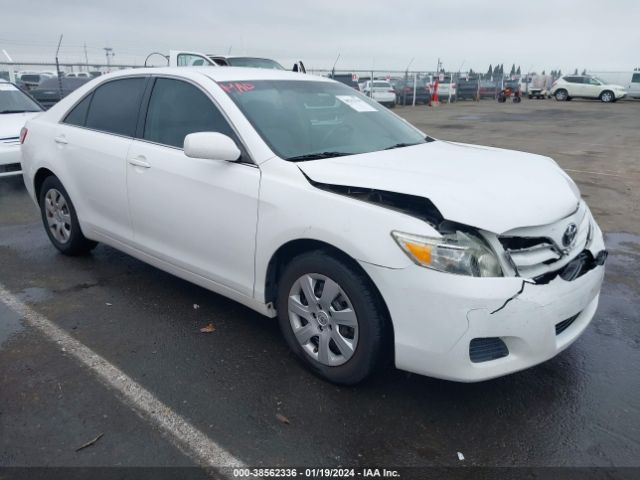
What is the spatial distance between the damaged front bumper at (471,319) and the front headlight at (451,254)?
0.05 metres

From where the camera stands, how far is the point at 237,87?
354 cm

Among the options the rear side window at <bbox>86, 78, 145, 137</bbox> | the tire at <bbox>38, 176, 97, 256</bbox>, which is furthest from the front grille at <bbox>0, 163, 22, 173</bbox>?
the rear side window at <bbox>86, 78, 145, 137</bbox>

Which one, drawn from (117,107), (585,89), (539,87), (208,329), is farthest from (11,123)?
(539,87)

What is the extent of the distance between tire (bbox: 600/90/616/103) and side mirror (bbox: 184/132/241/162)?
3581 cm

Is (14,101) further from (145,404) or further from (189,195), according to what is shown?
(145,404)

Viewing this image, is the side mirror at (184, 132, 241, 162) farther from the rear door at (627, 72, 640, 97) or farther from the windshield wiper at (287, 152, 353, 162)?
the rear door at (627, 72, 640, 97)

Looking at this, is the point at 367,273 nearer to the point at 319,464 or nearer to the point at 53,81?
the point at 319,464

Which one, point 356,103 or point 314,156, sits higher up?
point 356,103

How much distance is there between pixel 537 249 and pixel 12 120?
7.86 meters

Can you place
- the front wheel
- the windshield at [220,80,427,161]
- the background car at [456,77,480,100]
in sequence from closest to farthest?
1. the windshield at [220,80,427,161]
2. the background car at [456,77,480,100]
3. the front wheel

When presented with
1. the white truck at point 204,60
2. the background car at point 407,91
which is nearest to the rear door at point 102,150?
the white truck at point 204,60

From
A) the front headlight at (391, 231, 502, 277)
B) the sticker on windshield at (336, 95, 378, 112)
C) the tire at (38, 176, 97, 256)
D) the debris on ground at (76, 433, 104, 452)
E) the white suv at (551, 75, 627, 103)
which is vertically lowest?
the debris on ground at (76, 433, 104, 452)

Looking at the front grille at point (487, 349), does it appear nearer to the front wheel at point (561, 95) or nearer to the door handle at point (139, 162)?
the door handle at point (139, 162)

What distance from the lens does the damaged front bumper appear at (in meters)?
2.45
